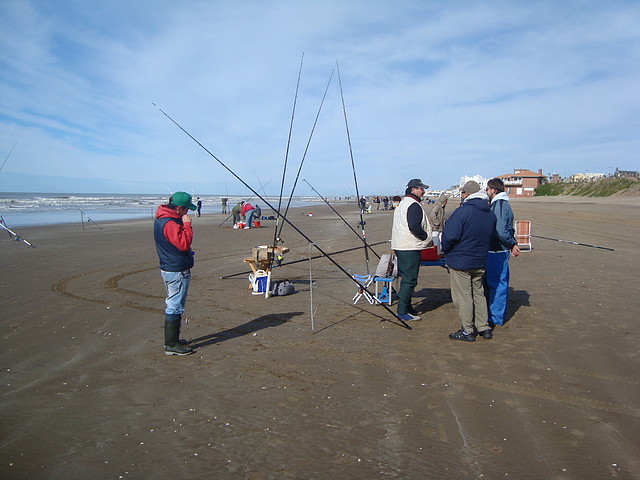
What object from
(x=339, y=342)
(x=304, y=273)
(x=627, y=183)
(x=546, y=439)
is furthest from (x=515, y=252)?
(x=627, y=183)

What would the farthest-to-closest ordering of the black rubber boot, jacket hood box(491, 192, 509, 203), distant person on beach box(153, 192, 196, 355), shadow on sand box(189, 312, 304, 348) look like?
1. jacket hood box(491, 192, 509, 203)
2. shadow on sand box(189, 312, 304, 348)
3. the black rubber boot
4. distant person on beach box(153, 192, 196, 355)

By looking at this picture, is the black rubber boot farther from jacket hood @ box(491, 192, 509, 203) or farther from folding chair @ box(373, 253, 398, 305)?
jacket hood @ box(491, 192, 509, 203)

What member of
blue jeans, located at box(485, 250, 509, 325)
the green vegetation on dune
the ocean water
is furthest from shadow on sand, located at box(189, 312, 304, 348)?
the green vegetation on dune

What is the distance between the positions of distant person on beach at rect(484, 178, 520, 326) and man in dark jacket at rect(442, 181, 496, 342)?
311 mm

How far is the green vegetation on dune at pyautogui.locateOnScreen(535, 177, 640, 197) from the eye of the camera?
4341 cm

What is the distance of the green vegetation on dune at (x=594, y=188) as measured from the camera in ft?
142

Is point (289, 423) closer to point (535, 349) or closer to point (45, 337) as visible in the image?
point (535, 349)

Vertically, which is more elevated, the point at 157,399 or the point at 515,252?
the point at 515,252

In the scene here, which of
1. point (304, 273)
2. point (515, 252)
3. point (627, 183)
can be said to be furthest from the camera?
point (627, 183)

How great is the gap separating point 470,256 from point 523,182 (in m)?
83.5

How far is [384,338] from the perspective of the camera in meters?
5.43

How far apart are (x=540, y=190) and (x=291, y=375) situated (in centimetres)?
6639

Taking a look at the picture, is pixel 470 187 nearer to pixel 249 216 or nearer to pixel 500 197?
pixel 500 197

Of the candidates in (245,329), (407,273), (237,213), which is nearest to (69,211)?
(237,213)
